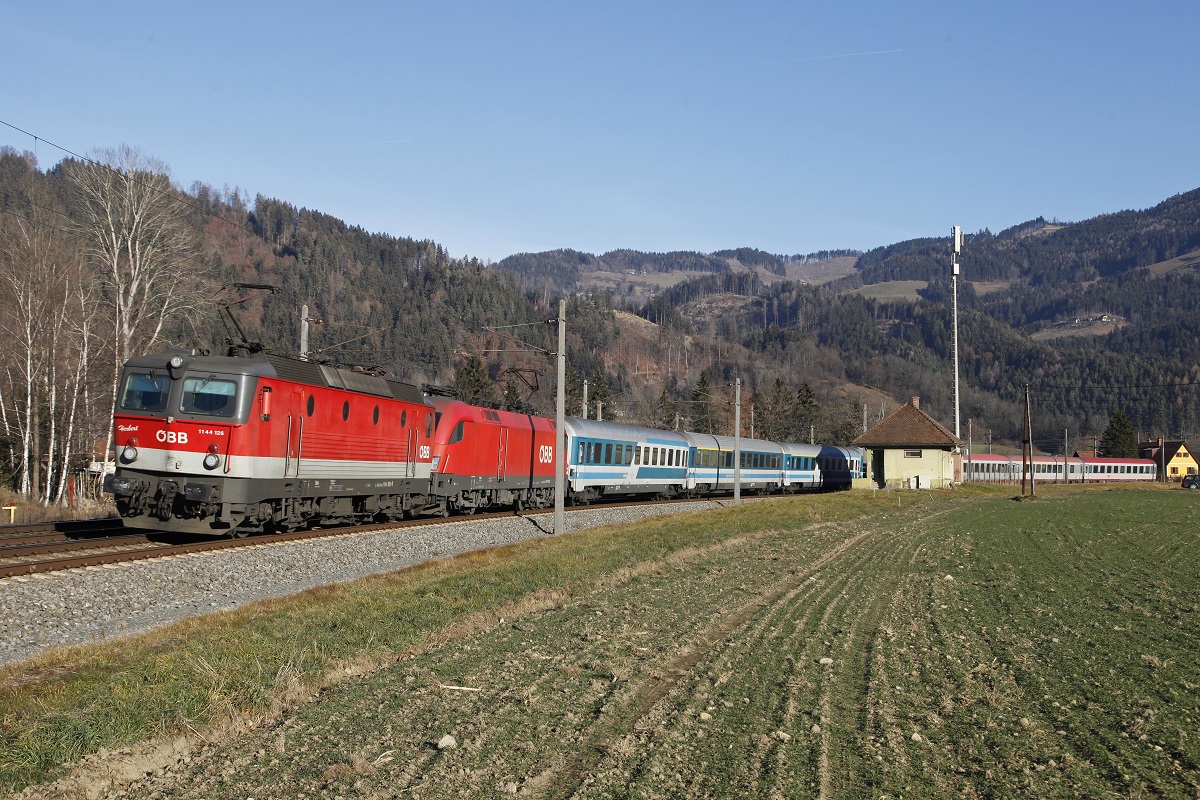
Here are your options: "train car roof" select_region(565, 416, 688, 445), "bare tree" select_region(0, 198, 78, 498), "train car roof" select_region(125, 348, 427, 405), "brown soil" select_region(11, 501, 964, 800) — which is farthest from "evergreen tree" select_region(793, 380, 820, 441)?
"brown soil" select_region(11, 501, 964, 800)

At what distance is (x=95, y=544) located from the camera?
1936 centimetres

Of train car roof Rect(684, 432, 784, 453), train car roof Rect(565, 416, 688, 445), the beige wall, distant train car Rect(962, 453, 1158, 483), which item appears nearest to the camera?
train car roof Rect(565, 416, 688, 445)

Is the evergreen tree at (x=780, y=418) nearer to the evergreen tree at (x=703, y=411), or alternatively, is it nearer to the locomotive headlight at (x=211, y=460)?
the evergreen tree at (x=703, y=411)

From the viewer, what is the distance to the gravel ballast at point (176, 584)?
12.7 m

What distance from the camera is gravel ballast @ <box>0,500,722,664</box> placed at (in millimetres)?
12727

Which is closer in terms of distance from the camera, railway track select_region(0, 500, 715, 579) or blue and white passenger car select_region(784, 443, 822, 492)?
railway track select_region(0, 500, 715, 579)

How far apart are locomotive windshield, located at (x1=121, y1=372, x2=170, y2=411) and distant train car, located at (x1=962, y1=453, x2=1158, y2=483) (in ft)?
287

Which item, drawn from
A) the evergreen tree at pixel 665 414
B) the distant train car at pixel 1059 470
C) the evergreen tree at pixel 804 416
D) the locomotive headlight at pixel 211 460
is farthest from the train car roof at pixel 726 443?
the evergreen tree at pixel 804 416

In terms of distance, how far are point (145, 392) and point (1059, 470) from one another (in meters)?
110

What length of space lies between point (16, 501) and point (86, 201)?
1249 cm

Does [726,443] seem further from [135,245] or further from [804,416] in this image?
[804,416]

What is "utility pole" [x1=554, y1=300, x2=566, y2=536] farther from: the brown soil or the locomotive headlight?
the brown soil

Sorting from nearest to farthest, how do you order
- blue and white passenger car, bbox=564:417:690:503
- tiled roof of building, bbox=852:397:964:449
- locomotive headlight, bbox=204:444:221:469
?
locomotive headlight, bbox=204:444:221:469, blue and white passenger car, bbox=564:417:690:503, tiled roof of building, bbox=852:397:964:449

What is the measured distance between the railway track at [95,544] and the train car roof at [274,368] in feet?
12.3
